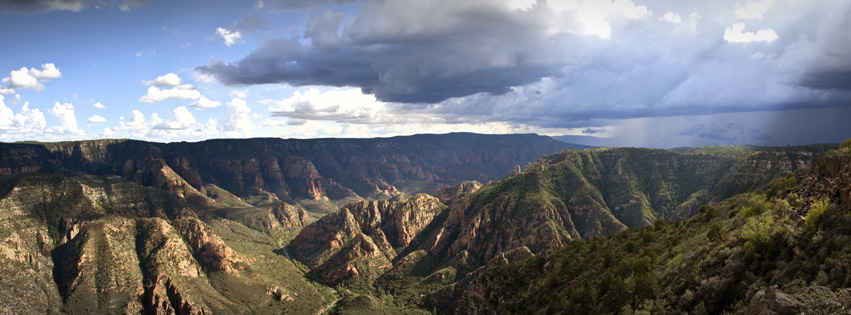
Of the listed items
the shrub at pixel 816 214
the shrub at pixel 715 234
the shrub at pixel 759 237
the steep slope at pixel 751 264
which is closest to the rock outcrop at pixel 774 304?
the steep slope at pixel 751 264

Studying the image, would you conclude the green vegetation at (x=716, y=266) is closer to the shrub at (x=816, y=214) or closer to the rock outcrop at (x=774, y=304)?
the shrub at (x=816, y=214)

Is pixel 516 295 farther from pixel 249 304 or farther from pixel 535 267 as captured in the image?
pixel 249 304

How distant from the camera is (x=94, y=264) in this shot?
190250mm

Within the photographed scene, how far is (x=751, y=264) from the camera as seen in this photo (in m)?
34.4

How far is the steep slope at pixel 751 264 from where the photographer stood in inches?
1045

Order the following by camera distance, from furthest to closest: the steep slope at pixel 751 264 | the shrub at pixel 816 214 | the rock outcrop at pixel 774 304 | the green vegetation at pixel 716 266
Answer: the shrub at pixel 816 214, the green vegetation at pixel 716 266, the steep slope at pixel 751 264, the rock outcrop at pixel 774 304

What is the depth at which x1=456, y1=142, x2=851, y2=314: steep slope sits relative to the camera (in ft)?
87.0

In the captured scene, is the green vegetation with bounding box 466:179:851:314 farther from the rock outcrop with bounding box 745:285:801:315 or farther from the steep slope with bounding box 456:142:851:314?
the rock outcrop with bounding box 745:285:801:315

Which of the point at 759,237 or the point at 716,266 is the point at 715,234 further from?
the point at 759,237

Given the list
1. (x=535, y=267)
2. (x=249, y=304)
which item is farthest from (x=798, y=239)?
(x=249, y=304)

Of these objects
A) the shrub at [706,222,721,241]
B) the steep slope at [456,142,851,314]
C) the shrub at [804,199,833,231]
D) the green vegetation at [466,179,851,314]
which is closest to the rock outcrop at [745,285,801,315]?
the steep slope at [456,142,851,314]

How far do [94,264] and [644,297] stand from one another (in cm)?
23232

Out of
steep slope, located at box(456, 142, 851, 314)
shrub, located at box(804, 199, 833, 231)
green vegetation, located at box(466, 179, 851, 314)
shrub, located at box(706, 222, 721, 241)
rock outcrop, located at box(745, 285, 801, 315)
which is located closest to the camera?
rock outcrop, located at box(745, 285, 801, 315)

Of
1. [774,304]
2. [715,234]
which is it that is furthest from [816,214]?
[715,234]
